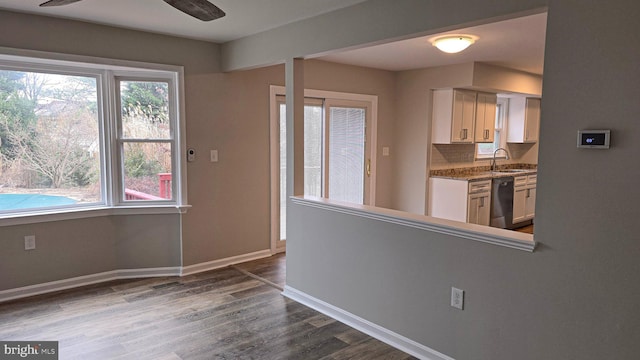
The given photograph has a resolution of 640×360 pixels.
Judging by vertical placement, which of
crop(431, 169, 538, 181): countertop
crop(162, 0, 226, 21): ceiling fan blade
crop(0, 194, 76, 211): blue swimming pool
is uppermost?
crop(162, 0, 226, 21): ceiling fan blade

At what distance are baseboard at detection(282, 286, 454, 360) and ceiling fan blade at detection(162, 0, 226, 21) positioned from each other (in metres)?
2.23

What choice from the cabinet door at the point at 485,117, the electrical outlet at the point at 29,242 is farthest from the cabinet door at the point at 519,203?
the electrical outlet at the point at 29,242

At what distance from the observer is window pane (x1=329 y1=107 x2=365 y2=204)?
17.5 ft

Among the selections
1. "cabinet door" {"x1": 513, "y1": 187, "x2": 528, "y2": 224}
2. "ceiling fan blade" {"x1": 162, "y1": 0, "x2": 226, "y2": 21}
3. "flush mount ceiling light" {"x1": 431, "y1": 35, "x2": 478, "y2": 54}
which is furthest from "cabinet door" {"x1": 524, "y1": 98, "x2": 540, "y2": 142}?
"ceiling fan blade" {"x1": 162, "y1": 0, "x2": 226, "y2": 21}

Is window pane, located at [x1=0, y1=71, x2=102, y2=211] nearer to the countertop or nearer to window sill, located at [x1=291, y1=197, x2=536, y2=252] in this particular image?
window sill, located at [x1=291, y1=197, x2=536, y2=252]

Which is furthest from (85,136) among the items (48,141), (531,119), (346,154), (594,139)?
(531,119)

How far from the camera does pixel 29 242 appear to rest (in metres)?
3.65

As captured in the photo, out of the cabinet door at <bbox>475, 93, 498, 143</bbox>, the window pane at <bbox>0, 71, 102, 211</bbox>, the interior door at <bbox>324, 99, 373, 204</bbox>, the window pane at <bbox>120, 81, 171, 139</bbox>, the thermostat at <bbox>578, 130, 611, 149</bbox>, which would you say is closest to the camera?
the thermostat at <bbox>578, 130, 611, 149</bbox>

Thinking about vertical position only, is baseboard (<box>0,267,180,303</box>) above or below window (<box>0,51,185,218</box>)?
below

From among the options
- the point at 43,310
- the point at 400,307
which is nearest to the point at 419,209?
the point at 400,307

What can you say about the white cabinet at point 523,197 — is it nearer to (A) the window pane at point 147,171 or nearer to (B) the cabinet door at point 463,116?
(B) the cabinet door at point 463,116

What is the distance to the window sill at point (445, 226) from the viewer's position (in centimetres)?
224

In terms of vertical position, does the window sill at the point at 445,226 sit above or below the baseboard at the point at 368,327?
above

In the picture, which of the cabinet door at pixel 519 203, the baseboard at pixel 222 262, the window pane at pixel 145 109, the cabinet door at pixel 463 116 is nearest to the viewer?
the window pane at pixel 145 109
